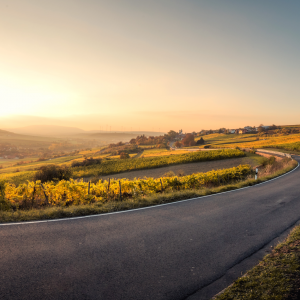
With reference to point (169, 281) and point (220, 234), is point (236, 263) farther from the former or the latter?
point (169, 281)

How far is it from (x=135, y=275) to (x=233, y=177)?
60.3ft

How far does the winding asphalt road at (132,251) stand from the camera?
390 cm

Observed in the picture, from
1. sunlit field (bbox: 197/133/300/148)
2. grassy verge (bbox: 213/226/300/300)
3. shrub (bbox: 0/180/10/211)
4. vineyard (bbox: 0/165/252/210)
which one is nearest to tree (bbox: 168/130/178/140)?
sunlit field (bbox: 197/133/300/148)

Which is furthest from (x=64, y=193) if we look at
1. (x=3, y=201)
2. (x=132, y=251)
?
(x=132, y=251)

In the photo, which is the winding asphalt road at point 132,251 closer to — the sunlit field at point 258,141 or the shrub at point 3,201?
the shrub at point 3,201

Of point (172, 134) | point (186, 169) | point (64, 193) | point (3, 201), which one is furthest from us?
point (172, 134)

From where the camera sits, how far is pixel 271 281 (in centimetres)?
380

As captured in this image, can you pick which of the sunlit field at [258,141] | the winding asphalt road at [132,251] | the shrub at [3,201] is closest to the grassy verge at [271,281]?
the winding asphalt road at [132,251]

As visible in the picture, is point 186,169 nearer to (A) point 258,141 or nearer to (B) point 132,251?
(B) point 132,251

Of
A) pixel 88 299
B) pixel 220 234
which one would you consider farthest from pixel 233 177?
pixel 88 299

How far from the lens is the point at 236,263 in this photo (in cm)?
482

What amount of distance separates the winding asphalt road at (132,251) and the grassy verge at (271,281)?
21.6 inches

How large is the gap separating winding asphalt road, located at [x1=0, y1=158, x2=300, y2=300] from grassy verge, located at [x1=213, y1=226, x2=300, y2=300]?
549mm

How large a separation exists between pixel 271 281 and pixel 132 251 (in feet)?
10.6
